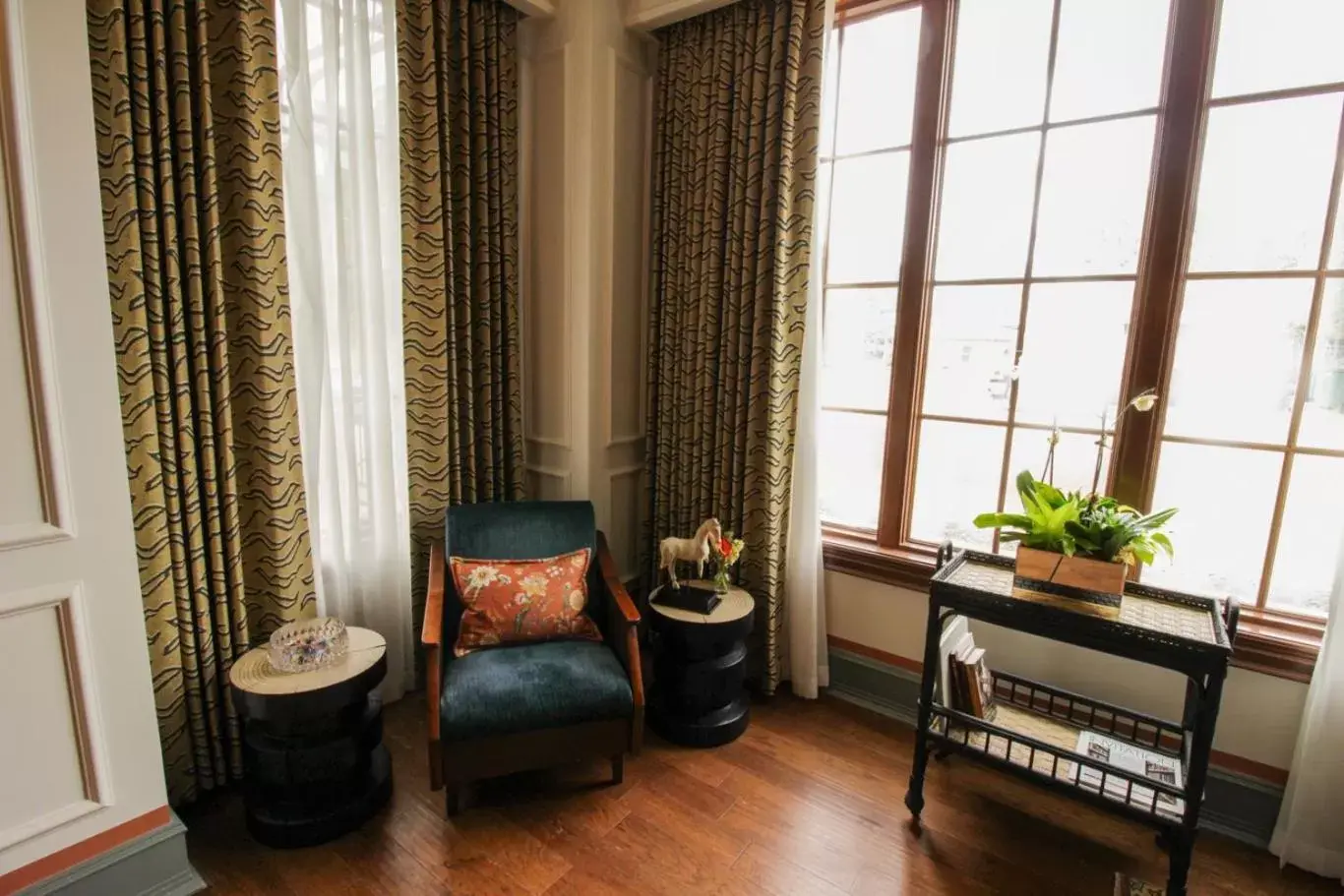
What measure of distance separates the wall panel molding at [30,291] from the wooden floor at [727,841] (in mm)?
1025

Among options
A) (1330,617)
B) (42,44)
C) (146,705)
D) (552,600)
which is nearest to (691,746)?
(552,600)

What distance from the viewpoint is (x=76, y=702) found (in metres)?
1.38

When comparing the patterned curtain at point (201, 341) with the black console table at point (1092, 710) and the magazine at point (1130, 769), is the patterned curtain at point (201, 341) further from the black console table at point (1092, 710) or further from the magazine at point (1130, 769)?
the magazine at point (1130, 769)

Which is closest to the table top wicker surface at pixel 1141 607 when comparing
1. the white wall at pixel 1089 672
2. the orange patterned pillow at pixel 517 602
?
the white wall at pixel 1089 672

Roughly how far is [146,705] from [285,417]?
2.66 ft

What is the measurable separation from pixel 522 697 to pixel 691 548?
775 millimetres

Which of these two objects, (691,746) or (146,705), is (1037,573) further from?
(146,705)

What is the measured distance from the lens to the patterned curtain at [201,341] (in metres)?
1.56

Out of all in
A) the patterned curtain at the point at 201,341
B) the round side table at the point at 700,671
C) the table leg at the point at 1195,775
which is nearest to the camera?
the table leg at the point at 1195,775

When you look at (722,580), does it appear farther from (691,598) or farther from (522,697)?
(522,697)

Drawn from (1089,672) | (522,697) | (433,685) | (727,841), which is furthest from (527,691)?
(1089,672)

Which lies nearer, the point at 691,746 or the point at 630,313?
the point at 691,746

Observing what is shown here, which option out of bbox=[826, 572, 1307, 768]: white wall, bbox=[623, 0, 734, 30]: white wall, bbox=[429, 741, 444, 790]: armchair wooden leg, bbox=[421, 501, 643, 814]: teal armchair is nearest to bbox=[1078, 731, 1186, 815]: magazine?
bbox=[826, 572, 1307, 768]: white wall

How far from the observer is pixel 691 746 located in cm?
221
